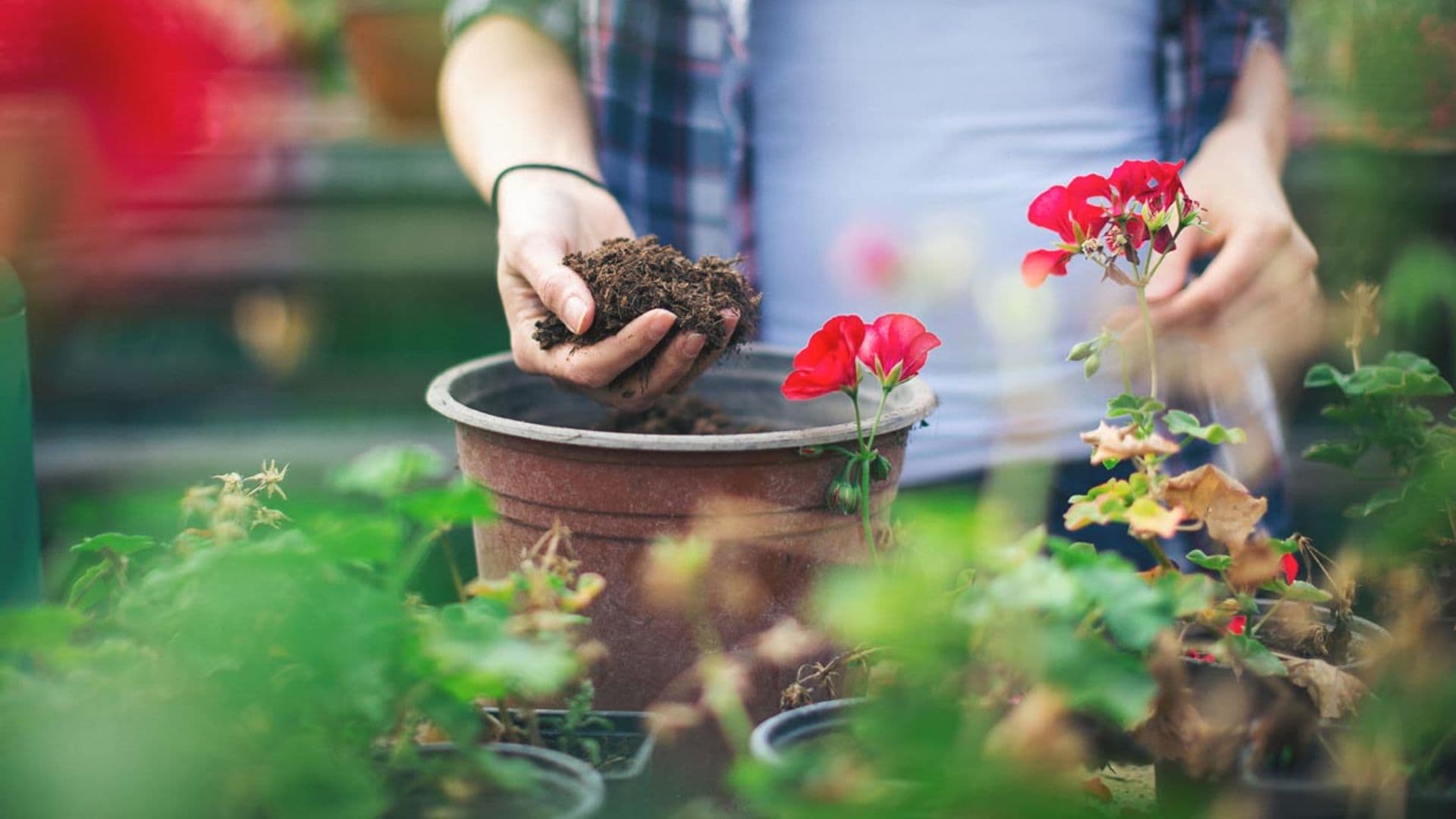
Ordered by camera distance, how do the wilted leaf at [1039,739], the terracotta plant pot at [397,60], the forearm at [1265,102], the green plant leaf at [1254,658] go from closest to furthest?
1. the wilted leaf at [1039,739]
2. the green plant leaf at [1254,658]
3. the forearm at [1265,102]
4. the terracotta plant pot at [397,60]

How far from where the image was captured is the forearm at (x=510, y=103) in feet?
4.33

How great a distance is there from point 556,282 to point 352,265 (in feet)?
6.95

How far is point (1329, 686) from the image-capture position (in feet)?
2.22

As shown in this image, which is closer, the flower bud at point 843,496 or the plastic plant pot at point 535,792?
the plastic plant pot at point 535,792

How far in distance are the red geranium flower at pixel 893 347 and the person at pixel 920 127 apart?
26.8 inches

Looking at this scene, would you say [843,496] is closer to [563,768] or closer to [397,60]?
[563,768]

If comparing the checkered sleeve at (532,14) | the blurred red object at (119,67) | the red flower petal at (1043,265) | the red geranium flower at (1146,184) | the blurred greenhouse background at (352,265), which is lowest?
the blurred greenhouse background at (352,265)

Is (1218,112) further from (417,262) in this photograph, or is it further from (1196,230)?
(417,262)

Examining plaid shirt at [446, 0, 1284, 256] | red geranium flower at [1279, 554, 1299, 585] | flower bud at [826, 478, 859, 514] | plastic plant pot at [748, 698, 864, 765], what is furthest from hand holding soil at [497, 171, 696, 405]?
red geranium flower at [1279, 554, 1299, 585]

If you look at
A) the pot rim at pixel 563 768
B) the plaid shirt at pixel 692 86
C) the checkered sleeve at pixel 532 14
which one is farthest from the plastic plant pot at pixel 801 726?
the checkered sleeve at pixel 532 14

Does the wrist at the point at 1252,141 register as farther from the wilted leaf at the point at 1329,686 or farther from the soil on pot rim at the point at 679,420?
the wilted leaf at the point at 1329,686

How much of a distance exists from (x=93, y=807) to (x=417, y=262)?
2566mm

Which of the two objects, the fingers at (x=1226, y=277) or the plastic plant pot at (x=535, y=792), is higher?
the fingers at (x=1226, y=277)

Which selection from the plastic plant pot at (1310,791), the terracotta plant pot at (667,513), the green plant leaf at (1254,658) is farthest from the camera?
the terracotta plant pot at (667,513)
